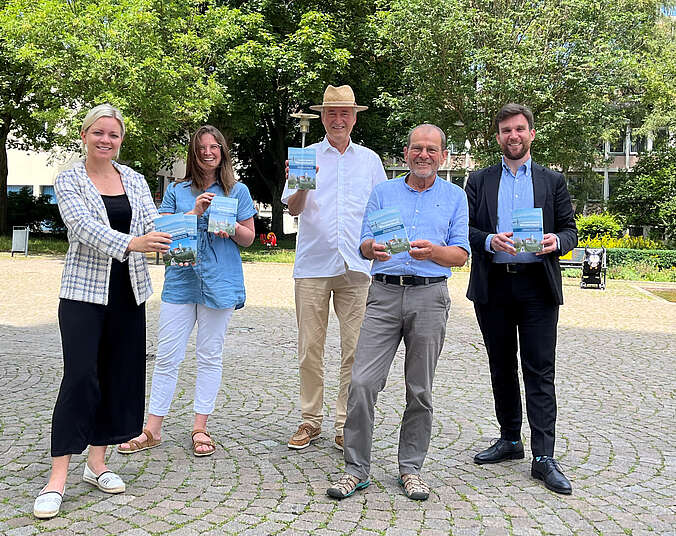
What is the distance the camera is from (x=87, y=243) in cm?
397

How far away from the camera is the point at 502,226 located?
4820 mm

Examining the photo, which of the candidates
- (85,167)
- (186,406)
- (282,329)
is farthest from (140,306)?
(282,329)

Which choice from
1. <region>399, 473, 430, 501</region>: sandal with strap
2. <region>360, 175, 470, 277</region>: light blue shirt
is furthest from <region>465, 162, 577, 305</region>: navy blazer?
<region>399, 473, 430, 501</region>: sandal with strap

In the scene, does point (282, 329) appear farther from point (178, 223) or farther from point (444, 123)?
point (444, 123)

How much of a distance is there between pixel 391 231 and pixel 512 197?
1.21 m

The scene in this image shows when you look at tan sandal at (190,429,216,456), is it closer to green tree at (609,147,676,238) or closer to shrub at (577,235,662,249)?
shrub at (577,235,662,249)

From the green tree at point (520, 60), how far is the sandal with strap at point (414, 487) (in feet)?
81.5

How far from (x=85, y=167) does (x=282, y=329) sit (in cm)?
723

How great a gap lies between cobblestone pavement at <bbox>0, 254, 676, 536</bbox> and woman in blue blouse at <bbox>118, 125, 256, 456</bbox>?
32 centimetres

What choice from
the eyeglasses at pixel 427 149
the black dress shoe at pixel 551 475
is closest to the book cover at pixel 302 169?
the eyeglasses at pixel 427 149

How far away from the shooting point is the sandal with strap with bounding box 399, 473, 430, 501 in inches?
167

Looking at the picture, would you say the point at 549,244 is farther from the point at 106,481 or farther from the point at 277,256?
the point at 277,256

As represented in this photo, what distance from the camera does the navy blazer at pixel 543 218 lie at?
4684 mm

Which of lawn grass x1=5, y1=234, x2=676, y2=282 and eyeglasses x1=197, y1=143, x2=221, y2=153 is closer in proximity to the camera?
eyeglasses x1=197, y1=143, x2=221, y2=153
